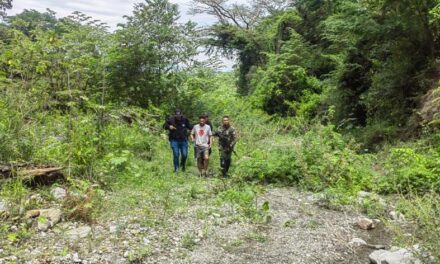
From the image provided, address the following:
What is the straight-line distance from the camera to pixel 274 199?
26.7 ft

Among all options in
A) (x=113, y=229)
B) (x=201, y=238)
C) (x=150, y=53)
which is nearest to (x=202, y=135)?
(x=201, y=238)

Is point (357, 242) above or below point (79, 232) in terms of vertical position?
below

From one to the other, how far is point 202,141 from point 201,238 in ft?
14.7

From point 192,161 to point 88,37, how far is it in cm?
669

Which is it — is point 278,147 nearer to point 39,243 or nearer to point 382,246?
point 382,246

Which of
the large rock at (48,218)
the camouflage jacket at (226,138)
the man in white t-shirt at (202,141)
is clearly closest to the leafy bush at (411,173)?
the camouflage jacket at (226,138)

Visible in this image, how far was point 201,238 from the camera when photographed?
5.95 m

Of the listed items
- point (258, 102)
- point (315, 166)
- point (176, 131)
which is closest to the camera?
point (315, 166)

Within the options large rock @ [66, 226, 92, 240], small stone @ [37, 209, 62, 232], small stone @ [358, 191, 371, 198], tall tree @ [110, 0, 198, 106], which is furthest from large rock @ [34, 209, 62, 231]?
tall tree @ [110, 0, 198, 106]

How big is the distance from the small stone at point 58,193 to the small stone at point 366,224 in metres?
5.07

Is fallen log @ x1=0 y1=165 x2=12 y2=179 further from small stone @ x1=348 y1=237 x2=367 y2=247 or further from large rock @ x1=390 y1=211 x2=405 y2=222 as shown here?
large rock @ x1=390 y1=211 x2=405 y2=222

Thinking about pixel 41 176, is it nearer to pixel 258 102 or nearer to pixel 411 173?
pixel 411 173

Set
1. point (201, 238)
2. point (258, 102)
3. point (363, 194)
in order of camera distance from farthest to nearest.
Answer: point (258, 102), point (363, 194), point (201, 238)

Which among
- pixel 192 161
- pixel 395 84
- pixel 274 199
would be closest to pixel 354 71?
pixel 395 84
